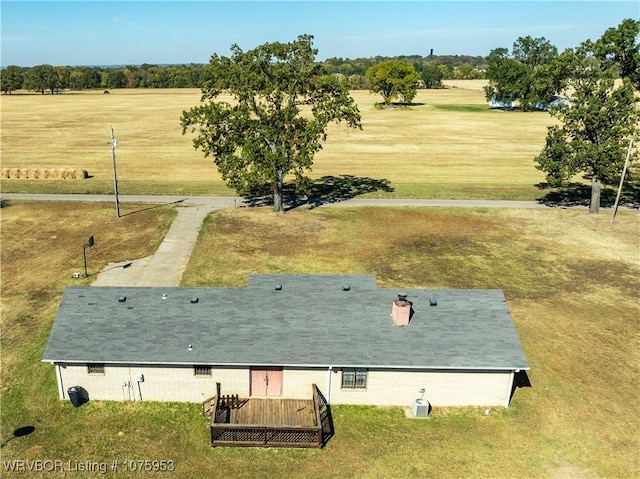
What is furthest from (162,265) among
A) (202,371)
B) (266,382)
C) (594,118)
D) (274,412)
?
(594,118)

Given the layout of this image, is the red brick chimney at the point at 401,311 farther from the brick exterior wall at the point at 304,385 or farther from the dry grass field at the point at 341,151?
the dry grass field at the point at 341,151

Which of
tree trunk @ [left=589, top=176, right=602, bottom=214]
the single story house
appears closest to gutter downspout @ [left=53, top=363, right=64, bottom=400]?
the single story house

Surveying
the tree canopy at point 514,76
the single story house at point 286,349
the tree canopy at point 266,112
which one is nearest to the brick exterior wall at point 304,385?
the single story house at point 286,349

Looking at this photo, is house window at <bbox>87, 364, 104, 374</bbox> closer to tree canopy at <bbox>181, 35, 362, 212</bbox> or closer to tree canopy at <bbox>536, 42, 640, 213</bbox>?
tree canopy at <bbox>181, 35, 362, 212</bbox>

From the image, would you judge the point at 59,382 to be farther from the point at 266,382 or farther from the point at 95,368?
the point at 266,382

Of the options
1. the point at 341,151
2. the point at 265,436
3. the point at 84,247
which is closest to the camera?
the point at 265,436

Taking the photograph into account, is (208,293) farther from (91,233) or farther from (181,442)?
(91,233)

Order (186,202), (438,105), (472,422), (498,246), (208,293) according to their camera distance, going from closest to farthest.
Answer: (472,422) → (208,293) → (498,246) → (186,202) → (438,105)

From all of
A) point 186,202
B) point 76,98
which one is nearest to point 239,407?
point 186,202
